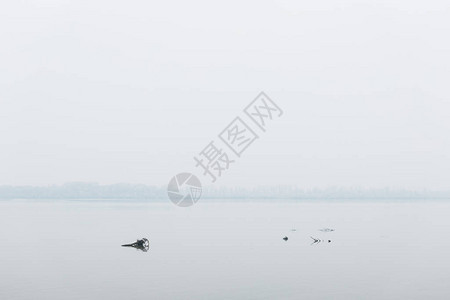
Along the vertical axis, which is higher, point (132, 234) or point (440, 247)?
point (132, 234)

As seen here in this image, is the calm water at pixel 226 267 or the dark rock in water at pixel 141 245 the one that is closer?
the calm water at pixel 226 267

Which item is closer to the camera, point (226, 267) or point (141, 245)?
point (226, 267)

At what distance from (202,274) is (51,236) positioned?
48.0 m

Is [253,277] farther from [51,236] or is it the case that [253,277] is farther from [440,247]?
[51,236]

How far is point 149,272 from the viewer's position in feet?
168

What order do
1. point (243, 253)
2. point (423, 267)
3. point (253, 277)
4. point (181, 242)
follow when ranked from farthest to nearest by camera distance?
point (181, 242) < point (243, 253) < point (423, 267) < point (253, 277)

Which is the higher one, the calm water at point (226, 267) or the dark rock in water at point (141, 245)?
the dark rock in water at point (141, 245)


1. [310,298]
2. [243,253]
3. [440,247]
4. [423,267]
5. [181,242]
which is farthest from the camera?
[181,242]

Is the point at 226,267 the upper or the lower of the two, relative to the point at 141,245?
lower

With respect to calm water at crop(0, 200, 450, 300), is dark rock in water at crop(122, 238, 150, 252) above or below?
above

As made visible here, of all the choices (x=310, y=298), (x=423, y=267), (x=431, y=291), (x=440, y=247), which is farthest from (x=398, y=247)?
(x=310, y=298)

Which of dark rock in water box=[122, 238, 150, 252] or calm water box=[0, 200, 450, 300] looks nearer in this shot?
calm water box=[0, 200, 450, 300]

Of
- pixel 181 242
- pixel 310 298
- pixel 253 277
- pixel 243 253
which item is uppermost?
pixel 181 242

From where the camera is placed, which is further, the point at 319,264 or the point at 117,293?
the point at 319,264
